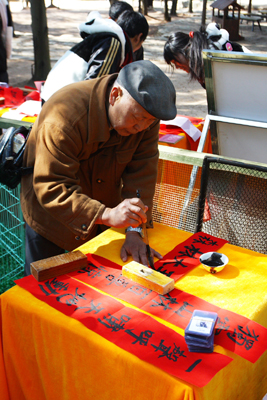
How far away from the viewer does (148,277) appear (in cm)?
156

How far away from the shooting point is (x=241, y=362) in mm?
1258

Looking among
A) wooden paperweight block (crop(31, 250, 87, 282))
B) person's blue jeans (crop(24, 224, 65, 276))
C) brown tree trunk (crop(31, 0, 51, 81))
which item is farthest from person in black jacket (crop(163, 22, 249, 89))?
brown tree trunk (crop(31, 0, 51, 81))

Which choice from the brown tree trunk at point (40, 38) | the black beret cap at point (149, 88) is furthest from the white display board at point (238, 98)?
the brown tree trunk at point (40, 38)

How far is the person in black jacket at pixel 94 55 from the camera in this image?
2.77 meters

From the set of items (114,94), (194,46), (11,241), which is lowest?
(11,241)

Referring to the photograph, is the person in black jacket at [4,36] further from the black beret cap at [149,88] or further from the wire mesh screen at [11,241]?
the black beret cap at [149,88]

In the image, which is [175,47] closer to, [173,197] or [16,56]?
[173,197]

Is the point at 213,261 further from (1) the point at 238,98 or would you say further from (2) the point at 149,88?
(1) the point at 238,98

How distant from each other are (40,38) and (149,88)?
22.1ft

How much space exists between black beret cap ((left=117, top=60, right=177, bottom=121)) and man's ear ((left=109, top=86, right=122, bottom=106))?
25mm

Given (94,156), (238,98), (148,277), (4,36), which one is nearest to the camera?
(148,277)

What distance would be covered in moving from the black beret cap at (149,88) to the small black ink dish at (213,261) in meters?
0.58


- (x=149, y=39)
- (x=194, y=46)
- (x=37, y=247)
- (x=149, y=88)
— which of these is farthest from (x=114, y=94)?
(x=149, y=39)

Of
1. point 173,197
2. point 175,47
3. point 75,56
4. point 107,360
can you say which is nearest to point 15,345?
point 107,360
